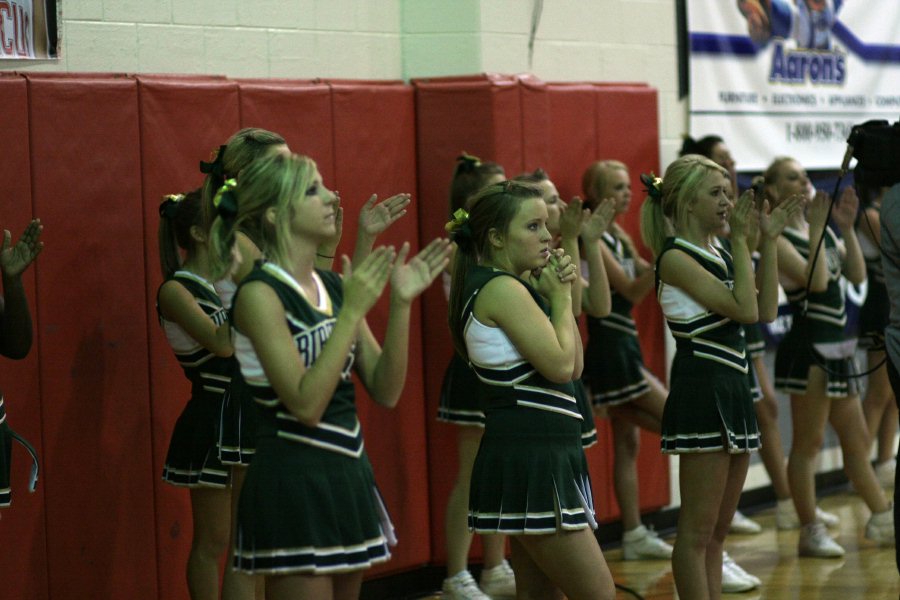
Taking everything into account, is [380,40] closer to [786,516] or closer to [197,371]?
[197,371]

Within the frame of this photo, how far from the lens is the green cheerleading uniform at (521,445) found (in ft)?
11.1

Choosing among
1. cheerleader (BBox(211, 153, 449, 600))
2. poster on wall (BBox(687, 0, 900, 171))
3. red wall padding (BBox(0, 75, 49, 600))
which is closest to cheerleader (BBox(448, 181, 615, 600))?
cheerleader (BBox(211, 153, 449, 600))

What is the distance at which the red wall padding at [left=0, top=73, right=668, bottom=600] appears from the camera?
4.22 meters

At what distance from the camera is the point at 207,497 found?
411 centimetres

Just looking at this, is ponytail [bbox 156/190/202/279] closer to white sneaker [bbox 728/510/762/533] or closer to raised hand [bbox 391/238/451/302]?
raised hand [bbox 391/238/451/302]

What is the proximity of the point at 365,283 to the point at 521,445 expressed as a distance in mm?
894

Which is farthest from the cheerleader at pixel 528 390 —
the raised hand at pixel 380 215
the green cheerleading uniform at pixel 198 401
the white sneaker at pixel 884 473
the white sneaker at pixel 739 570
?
the white sneaker at pixel 884 473

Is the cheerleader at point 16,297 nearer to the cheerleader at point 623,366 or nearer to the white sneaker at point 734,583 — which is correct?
the cheerleader at point 623,366

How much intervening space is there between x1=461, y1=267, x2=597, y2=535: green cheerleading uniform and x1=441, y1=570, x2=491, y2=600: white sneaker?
159 centimetres

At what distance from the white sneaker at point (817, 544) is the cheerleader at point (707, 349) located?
1.53 meters

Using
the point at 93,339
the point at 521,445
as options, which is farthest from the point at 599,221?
the point at 93,339

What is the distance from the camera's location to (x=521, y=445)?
3.45 metres

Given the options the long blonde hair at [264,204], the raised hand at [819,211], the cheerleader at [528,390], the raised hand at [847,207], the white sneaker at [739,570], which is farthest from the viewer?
the raised hand at [847,207]

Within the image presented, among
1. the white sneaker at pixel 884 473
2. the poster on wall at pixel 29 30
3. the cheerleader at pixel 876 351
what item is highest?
the poster on wall at pixel 29 30
